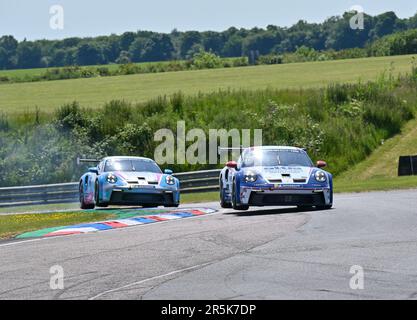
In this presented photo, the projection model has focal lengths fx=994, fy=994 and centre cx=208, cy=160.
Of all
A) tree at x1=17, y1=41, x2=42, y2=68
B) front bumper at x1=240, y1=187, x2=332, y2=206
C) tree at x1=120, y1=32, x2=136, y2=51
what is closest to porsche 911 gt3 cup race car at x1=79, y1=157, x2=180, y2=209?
front bumper at x1=240, y1=187, x2=332, y2=206

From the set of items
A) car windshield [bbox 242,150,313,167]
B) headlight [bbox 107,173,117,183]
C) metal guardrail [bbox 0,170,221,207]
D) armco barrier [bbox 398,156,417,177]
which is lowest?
metal guardrail [bbox 0,170,221,207]

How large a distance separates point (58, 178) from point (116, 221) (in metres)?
21.8

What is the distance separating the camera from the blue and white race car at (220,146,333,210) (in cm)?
1883

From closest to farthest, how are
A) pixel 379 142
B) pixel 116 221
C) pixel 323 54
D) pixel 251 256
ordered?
pixel 251 256
pixel 116 221
pixel 379 142
pixel 323 54

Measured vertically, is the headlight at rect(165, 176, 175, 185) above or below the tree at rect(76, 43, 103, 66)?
below

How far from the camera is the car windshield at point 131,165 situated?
2299 cm

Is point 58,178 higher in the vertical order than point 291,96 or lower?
lower

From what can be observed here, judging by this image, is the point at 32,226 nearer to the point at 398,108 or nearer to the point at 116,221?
the point at 116,221

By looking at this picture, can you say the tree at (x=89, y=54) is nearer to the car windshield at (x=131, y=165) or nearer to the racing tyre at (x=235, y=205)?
the car windshield at (x=131, y=165)

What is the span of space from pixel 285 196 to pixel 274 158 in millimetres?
1543

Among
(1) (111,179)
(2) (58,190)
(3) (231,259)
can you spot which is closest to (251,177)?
(1) (111,179)

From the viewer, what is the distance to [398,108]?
45.2 m

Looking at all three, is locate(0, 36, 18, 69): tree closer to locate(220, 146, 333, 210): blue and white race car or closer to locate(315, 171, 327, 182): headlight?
locate(220, 146, 333, 210): blue and white race car
